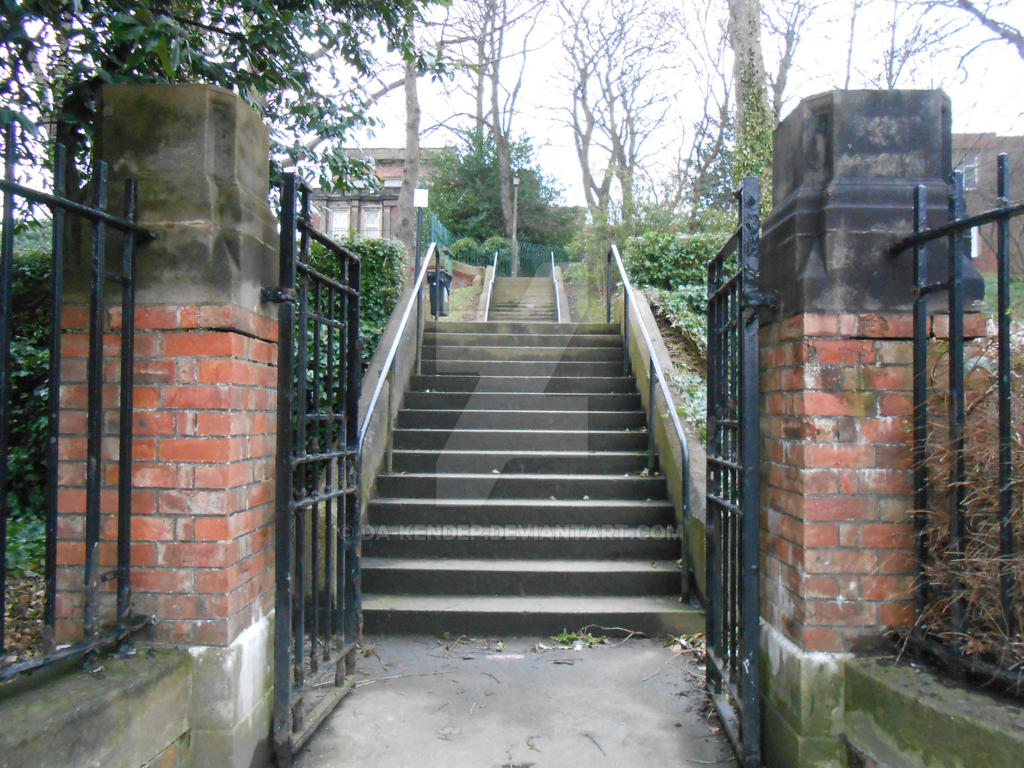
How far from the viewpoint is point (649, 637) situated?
403 centimetres

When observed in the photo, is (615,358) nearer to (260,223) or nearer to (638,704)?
(638,704)

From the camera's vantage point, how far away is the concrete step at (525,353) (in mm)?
7152

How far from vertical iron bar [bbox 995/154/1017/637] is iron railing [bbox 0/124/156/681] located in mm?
2398

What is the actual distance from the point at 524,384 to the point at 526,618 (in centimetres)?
293

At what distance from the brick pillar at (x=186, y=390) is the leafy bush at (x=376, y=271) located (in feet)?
19.4

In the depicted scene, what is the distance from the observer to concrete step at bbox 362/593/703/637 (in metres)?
4.05

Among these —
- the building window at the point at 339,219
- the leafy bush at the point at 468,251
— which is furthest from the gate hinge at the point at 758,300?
the building window at the point at 339,219

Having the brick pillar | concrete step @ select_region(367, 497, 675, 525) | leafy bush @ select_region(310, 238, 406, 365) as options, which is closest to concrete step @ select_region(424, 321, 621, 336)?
leafy bush @ select_region(310, 238, 406, 365)

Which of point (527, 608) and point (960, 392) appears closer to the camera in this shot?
point (960, 392)

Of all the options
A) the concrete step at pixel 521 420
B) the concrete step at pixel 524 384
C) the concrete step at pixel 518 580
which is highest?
the concrete step at pixel 524 384

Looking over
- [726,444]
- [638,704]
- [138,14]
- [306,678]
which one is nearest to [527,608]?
[638,704]

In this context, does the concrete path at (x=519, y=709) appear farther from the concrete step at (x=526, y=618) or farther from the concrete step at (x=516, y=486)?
the concrete step at (x=516, y=486)

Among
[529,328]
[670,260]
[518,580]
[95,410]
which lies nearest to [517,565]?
[518,580]

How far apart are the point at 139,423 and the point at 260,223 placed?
31.6 inches
